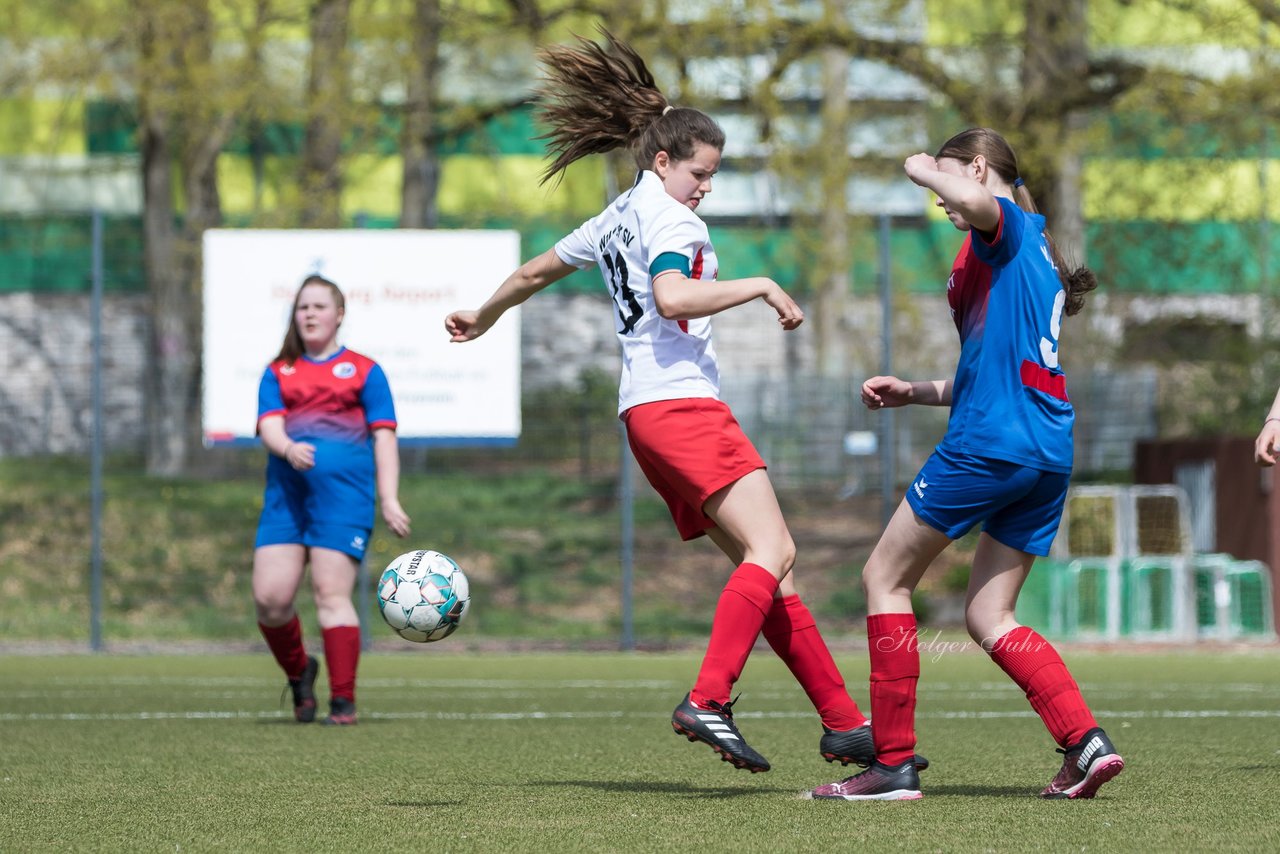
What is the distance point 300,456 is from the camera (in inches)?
294

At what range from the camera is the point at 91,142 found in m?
23.3

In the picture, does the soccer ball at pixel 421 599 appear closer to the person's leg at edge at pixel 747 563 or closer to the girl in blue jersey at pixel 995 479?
the person's leg at edge at pixel 747 563

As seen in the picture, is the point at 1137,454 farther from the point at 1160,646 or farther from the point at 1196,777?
the point at 1196,777

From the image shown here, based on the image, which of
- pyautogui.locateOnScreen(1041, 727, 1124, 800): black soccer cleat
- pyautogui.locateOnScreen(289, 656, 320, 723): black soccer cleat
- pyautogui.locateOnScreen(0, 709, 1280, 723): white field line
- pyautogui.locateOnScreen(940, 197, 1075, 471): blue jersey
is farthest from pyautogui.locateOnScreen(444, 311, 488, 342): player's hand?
pyautogui.locateOnScreen(0, 709, 1280, 723): white field line

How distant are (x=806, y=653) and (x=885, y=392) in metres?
0.79

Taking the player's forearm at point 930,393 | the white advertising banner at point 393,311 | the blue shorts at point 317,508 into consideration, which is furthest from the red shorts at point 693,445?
the white advertising banner at point 393,311

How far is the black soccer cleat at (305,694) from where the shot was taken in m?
7.85

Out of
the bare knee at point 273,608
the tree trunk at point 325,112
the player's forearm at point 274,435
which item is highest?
the tree trunk at point 325,112

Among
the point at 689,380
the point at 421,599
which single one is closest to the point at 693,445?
the point at 689,380

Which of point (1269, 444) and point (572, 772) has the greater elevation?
point (1269, 444)

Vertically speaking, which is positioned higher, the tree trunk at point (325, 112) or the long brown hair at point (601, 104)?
the tree trunk at point (325, 112)

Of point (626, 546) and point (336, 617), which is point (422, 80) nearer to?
point (626, 546)

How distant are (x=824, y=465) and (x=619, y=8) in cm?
439

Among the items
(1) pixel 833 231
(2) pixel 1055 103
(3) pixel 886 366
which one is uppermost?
(2) pixel 1055 103
